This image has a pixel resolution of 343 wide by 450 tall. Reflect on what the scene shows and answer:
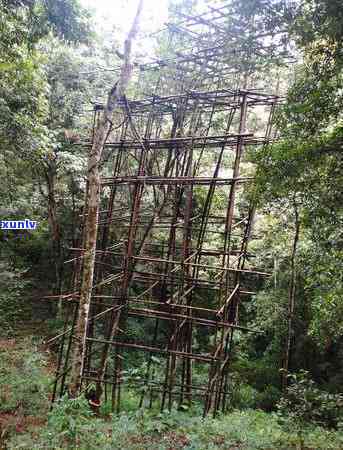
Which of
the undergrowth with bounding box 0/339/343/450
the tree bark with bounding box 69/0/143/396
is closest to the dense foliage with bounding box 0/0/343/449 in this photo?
the undergrowth with bounding box 0/339/343/450

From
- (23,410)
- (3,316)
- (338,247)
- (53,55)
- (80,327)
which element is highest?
(53,55)

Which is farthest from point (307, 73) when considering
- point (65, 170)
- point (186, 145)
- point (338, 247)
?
point (65, 170)

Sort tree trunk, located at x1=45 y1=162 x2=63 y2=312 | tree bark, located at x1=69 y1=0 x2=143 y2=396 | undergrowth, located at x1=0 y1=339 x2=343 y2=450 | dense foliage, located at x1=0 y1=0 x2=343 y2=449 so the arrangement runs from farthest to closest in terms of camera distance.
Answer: tree trunk, located at x1=45 y1=162 x2=63 y2=312
tree bark, located at x1=69 y1=0 x2=143 y2=396
undergrowth, located at x1=0 y1=339 x2=343 y2=450
dense foliage, located at x1=0 y1=0 x2=343 y2=449

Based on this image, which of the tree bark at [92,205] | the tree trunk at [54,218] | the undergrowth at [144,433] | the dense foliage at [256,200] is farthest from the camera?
the tree trunk at [54,218]

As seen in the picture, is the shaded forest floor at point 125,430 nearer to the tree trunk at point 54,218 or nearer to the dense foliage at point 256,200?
the dense foliage at point 256,200

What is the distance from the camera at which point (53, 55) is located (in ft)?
45.4

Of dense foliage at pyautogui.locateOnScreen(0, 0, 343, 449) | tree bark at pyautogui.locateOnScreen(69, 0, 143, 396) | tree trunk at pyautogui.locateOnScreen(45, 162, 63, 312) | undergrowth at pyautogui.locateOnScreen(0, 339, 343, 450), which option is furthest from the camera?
tree trunk at pyautogui.locateOnScreen(45, 162, 63, 312)

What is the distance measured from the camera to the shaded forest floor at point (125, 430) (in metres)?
5.62

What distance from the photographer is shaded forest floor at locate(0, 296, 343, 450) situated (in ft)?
18.4

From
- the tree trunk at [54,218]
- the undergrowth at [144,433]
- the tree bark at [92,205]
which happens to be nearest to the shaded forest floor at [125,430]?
the undergrowth at [144,433]

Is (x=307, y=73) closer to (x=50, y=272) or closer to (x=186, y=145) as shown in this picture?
(x=186, y=145)

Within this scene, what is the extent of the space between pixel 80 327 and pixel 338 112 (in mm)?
4766

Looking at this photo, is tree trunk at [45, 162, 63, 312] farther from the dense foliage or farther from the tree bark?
the tree bark

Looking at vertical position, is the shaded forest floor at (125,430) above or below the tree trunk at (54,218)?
below
